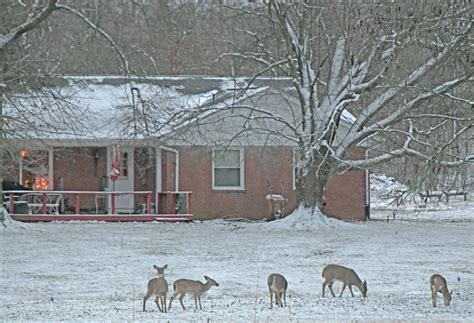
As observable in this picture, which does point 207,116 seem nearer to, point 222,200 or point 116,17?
point 222,200

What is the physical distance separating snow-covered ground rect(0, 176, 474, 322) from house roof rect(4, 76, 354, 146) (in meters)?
3.18

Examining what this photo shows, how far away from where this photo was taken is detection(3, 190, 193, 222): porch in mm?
27703

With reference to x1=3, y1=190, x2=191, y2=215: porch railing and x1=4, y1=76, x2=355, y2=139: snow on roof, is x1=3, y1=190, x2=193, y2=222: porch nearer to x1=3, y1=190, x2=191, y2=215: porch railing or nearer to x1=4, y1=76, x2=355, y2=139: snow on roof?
x1=3, y1=190, x2=191, y2=215: porch railing

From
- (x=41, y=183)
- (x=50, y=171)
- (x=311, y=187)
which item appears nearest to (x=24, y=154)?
(x=50, y=171)

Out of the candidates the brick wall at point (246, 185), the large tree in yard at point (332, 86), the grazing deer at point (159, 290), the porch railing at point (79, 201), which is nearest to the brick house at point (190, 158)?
the brick wall at point (246, 185)

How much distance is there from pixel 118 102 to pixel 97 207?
4.07 m

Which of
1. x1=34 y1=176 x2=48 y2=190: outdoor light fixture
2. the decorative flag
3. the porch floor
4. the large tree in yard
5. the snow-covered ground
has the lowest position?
the snow-covered ground

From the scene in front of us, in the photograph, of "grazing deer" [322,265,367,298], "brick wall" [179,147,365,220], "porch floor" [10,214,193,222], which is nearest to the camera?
"grazing deer" [322,265,367,298]

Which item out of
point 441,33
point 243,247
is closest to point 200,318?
point 441,33

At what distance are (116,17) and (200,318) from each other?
1164 centimetres

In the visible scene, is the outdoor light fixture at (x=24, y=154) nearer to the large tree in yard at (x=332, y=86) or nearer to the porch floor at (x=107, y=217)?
the porch floor at (x=107, y=217)

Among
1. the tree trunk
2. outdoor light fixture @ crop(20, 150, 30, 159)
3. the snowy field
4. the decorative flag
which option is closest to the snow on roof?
the decorative flag

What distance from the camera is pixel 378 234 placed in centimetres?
2366

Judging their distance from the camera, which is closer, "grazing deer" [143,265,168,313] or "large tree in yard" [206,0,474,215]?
"grazing deer" [143,265,168,313]
